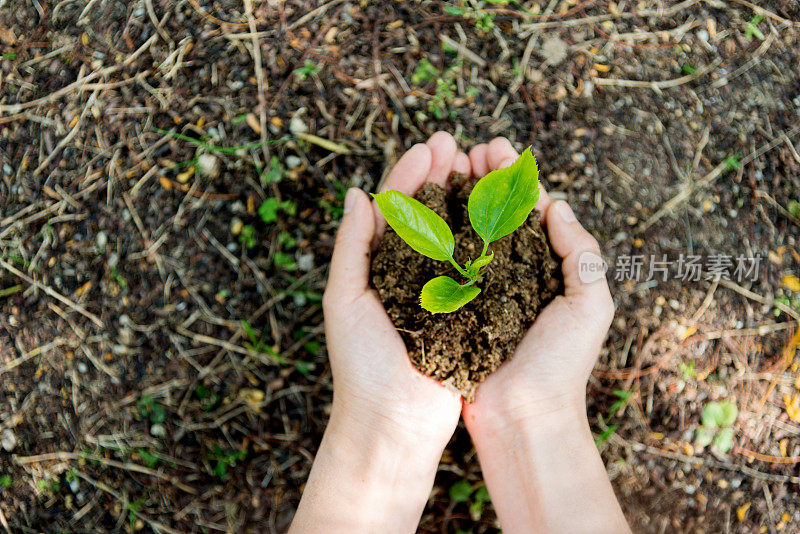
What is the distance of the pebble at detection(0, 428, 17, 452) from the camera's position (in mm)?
2215

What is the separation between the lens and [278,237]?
85.5 inches

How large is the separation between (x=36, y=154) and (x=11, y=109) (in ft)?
0.70

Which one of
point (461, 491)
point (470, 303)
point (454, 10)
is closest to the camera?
point (470, 303)

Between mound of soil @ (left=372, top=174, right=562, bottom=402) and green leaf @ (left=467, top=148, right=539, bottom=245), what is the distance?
258 mm

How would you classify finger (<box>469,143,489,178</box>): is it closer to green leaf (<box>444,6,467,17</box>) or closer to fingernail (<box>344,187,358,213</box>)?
fingernail (<box>344,187,358,213</box>)

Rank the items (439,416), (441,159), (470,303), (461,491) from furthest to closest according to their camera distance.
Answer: (461,491) < (441,159) < (439,416) < (470,303)

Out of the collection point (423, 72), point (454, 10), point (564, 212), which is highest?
point (454, 10)

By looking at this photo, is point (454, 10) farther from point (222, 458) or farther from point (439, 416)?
point (222, 458)

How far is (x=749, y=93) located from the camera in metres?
2.32

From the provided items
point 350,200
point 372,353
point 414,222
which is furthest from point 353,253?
point 414,222

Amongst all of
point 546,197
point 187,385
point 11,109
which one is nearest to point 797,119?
point 546,197

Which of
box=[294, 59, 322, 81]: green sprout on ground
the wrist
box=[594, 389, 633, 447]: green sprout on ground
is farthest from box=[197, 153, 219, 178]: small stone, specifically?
box=[594, 389, 633, 447]: green sprout on ground

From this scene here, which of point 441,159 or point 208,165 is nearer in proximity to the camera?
point 441,159

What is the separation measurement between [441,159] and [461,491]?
1.19 meters
